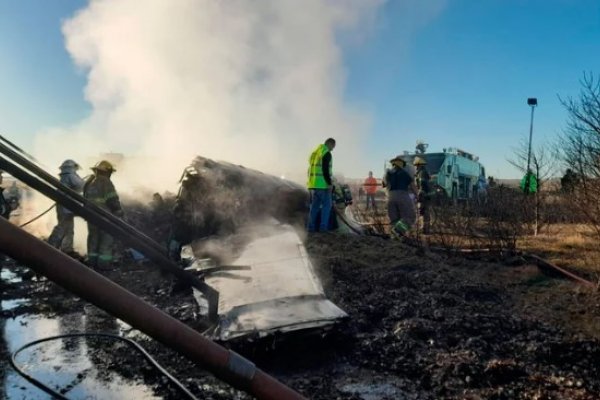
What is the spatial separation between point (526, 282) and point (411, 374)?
3.34 metres

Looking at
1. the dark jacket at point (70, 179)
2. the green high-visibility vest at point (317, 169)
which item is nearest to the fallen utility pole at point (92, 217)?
the green high-visibility vest at point (317, 169)

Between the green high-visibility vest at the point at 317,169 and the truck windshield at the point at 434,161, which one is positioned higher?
the truck windshield at the point at 434,161

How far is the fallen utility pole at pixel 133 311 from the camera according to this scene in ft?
4.18

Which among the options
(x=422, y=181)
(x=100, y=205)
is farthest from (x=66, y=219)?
(x=422, y=181)

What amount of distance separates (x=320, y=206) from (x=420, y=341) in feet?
15.2

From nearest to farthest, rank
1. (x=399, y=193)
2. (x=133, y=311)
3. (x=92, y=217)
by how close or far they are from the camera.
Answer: (x=133, y=311) < (x=92, y=217) < (x=399, y=193)

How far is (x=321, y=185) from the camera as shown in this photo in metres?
8.33

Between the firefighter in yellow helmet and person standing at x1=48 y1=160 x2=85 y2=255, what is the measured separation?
104cm

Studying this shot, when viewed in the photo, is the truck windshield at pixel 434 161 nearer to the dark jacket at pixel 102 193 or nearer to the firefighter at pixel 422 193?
the firefighter at pixel 422 193

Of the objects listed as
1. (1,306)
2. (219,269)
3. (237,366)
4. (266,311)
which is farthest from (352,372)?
(1,306)

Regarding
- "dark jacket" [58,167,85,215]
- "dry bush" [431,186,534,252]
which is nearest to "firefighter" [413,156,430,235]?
"dry bush" [431,186,534,252]

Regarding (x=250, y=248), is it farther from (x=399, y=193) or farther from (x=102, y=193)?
(x=399, y=193)

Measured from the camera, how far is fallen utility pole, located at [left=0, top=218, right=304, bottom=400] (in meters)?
1.27

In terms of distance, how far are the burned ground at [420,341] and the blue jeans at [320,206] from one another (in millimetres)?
1931
